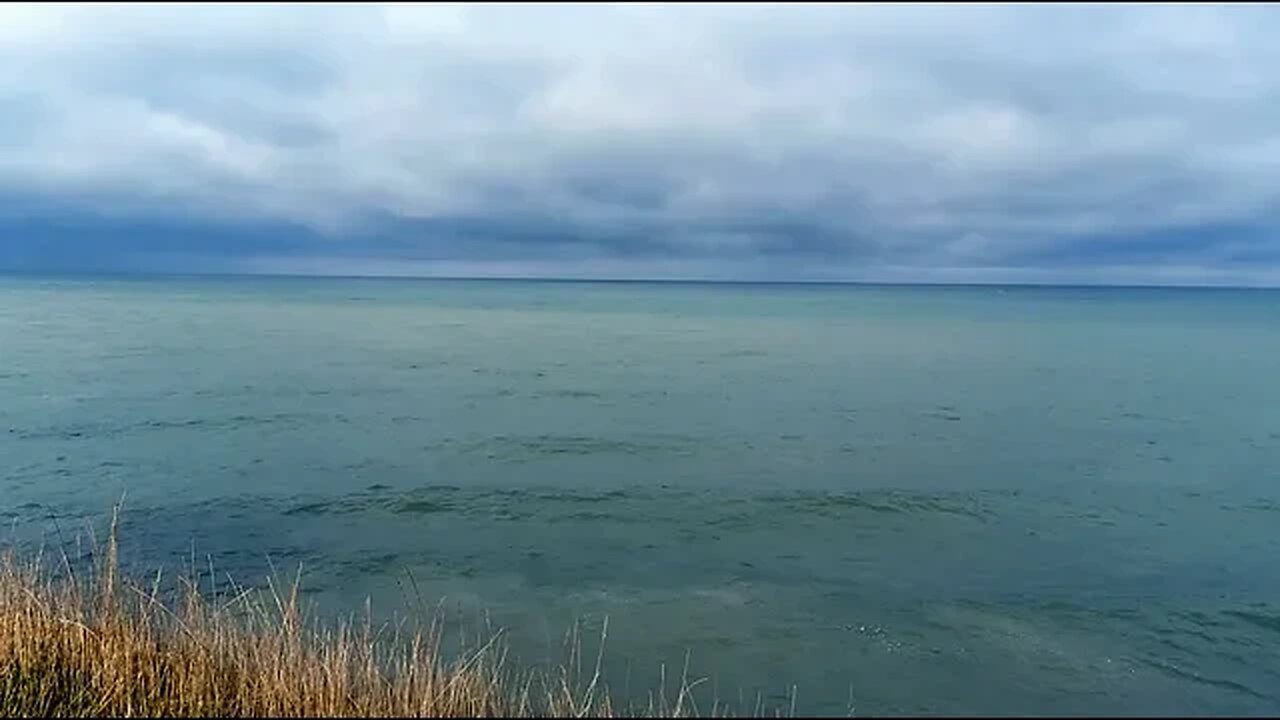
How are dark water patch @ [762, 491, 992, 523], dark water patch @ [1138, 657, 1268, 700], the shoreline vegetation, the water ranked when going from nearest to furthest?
the shoreline vegetation → dark water patch @ [1138, 657, 1268, 700] → the water → dark water patch @ [762, 491, 992, 523]

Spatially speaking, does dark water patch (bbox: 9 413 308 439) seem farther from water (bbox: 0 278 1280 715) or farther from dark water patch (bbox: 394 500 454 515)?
dark water patch (bbox: 394 500 454 515)

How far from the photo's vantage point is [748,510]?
2011 cm

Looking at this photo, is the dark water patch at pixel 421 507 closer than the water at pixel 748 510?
No

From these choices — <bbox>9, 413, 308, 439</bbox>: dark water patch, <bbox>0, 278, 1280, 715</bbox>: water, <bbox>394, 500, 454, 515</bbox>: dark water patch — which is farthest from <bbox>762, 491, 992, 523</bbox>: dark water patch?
<bbox>9, 413, 308, 439</bbox>: dark water patch

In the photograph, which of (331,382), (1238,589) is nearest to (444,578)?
(1238,589)

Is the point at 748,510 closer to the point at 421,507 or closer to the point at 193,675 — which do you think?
the point at 421,507

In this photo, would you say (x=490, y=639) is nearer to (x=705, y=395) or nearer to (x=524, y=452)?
(x=524, y=452)

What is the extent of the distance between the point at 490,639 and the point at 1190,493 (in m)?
18.0

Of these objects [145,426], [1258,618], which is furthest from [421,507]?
[1258,618]

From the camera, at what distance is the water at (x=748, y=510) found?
12.7 meters

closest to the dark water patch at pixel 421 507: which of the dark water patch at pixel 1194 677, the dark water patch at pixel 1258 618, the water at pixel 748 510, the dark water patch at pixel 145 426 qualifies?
the water at pixel 748 510

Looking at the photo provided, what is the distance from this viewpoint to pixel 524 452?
85.1 feet

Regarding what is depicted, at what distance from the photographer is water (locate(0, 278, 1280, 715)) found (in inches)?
500

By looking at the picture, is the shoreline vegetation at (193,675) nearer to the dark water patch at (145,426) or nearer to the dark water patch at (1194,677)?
the dark water patch at (1194,677)
